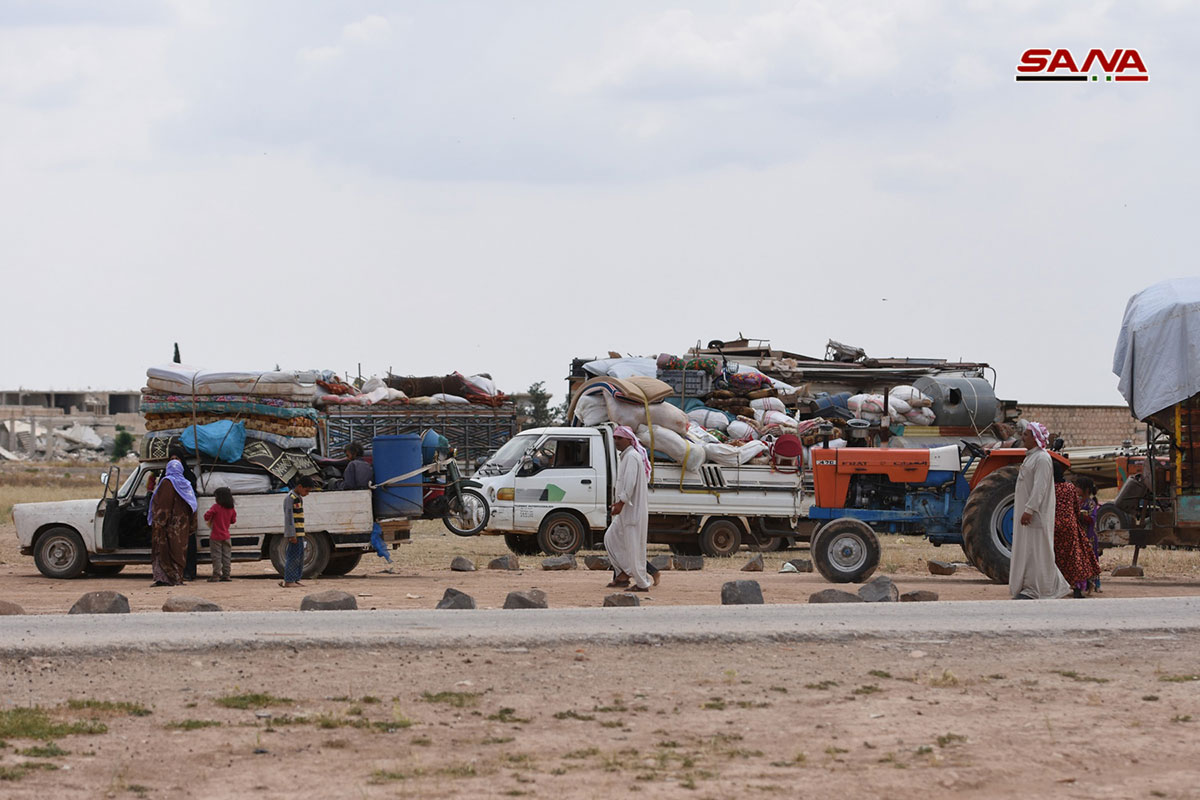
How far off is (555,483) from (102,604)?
1065 centimetres

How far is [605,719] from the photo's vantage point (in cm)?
772

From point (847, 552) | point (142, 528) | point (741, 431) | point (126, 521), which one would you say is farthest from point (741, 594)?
point (741, 431)

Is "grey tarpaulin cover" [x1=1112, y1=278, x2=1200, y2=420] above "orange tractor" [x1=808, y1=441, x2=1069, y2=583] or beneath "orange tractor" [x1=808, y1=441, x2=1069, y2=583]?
above

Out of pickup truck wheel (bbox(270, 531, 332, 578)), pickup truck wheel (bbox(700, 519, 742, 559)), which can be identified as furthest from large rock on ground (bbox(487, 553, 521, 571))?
pickup truck wheel (bbox(700, 519, 742, 559))

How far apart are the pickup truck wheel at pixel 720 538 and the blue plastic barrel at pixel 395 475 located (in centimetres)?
597

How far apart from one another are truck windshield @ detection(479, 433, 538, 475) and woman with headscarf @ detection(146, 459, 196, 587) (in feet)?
21.0

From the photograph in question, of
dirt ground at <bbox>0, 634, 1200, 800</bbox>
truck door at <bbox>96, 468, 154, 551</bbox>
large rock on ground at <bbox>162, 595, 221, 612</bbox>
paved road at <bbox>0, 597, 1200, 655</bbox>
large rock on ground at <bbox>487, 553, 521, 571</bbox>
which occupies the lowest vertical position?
dirt ground at <bbox>0, 634, 1200, 800</bbox>

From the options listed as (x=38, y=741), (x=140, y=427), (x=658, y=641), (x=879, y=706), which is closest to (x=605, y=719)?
(x=879, y=706)

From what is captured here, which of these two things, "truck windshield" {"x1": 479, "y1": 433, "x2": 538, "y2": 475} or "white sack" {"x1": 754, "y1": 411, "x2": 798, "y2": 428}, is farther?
"white sack" {"x1": 754, "y1": 411, "x2": 798, "y2": 428}

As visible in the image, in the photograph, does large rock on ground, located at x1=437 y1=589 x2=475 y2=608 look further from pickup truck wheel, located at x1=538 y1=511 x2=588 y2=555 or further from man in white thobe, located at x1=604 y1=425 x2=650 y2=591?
pickup truck wheel, located at x1=538 y1=511 x2=588 y2=555

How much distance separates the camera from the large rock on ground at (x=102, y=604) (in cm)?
1188

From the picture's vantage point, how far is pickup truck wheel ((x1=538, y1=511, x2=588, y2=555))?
2195 centimetres

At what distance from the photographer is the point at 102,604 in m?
11.9

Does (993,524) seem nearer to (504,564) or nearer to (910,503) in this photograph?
(910,503)
